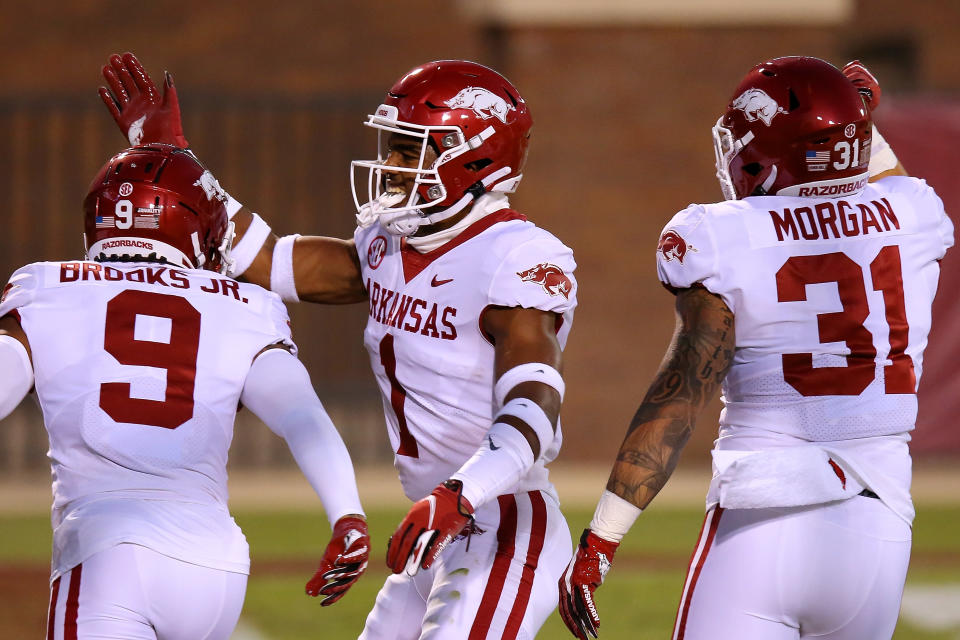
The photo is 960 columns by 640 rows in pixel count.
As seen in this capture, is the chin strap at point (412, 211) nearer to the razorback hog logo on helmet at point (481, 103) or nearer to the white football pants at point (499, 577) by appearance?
the razorback hog logo on helmet at point (481, 103)

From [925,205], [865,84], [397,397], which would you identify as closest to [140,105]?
[397,397]

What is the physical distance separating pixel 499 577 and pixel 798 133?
51.9 inches

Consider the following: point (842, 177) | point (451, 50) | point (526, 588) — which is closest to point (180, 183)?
point (526, 588)

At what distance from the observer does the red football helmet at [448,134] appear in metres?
3.44

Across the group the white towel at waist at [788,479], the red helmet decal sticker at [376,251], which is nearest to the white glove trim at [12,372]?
the red helmet decal sticker at [376,251]

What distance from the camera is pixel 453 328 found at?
3314mm

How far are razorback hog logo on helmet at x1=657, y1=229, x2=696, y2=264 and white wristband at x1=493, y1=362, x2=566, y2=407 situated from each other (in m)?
0.43

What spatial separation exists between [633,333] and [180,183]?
8000 mm

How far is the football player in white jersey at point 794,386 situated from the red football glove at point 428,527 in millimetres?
438

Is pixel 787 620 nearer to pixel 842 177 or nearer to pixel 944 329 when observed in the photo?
pixel 842 177

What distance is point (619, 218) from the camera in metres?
10.9

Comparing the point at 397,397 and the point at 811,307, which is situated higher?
the point at 811,307

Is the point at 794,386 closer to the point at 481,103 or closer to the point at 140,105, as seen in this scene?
the point at 481,103

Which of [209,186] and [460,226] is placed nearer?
[209,186]
